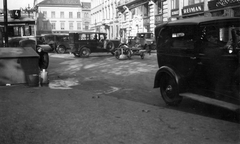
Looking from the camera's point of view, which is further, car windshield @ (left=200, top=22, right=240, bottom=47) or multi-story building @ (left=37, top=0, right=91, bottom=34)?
multi-story building @ (left=37, top=0, right=91, bottom=34)

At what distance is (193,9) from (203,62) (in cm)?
1990

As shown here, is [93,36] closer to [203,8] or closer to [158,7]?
[203,8]

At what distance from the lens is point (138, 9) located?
3716 centimetres

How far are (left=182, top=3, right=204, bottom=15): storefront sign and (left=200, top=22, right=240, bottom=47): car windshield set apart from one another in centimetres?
1870

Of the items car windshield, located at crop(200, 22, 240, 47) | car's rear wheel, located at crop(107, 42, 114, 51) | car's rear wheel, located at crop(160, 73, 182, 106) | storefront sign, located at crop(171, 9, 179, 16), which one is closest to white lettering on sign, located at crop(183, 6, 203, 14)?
storefront sign, located at crop(171, 9, 179, 16)

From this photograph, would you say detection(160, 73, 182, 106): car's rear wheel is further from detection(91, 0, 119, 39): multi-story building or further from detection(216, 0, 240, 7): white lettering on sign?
detection(91, 0, 119, 39): multi-story building

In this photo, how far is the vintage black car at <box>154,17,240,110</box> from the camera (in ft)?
15.2

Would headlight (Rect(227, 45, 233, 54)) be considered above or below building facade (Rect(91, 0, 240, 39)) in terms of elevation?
below

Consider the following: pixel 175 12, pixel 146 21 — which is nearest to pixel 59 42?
pixel 146 21

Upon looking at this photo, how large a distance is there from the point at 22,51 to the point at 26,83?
3.77 ft

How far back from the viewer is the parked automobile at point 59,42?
29516 millimetres

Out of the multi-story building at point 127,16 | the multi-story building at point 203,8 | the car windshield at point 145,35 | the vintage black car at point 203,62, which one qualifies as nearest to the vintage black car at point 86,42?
the car windshield at point 145,35

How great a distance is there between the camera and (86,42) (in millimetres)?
22453

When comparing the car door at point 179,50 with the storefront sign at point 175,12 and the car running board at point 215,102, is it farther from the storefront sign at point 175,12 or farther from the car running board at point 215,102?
the storefront sign at point 175,12
